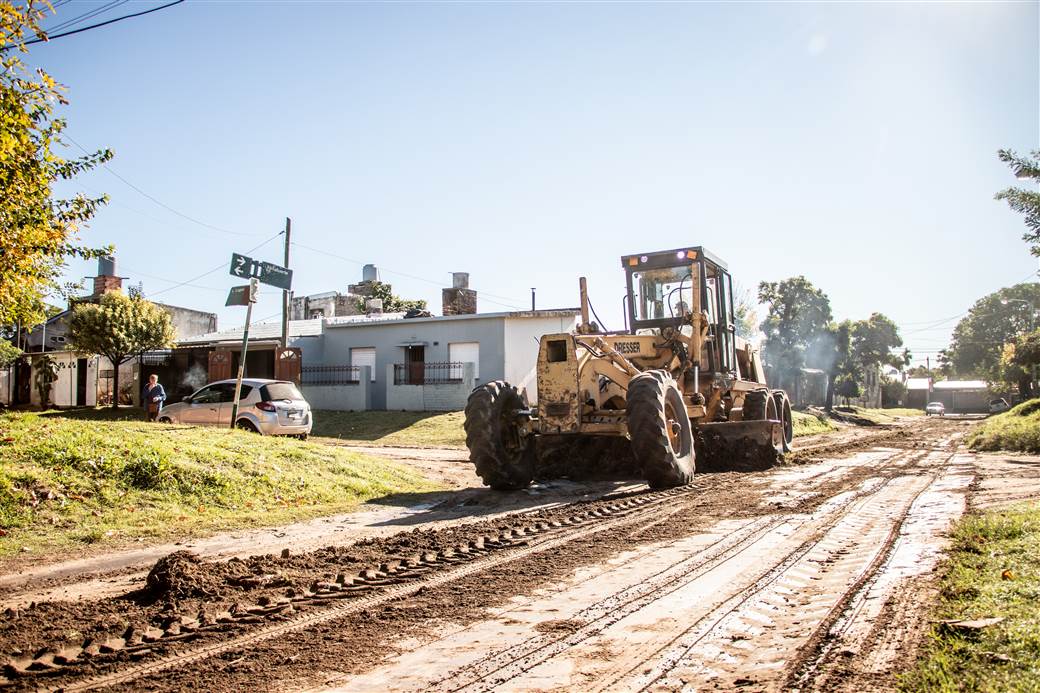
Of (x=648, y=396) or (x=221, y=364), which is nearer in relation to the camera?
(x=648, y=396)

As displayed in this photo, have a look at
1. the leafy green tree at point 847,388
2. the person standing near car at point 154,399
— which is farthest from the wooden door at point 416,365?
the leafy green tree at point 847,388

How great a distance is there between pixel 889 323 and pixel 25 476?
207 feet

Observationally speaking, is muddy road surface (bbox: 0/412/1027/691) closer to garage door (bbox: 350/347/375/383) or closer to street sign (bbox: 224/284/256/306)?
street sign (bbox: 224/284/256/306)

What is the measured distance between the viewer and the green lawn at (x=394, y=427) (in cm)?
2342

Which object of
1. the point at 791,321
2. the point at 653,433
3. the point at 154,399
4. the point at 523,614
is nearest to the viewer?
the point at 523,614

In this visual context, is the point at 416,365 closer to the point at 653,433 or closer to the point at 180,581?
the point at 653,433

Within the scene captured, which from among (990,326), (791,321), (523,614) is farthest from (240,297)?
(990,326)

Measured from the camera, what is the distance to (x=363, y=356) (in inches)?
1273

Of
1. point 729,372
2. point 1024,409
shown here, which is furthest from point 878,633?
point 1024,409

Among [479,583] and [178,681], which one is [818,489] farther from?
[178,681]

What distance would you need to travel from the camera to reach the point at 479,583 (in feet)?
17.0

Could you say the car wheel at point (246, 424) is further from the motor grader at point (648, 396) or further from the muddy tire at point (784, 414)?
the muddy tire at point (784, 414)

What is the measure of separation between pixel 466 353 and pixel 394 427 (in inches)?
202

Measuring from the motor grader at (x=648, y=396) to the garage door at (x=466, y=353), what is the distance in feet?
51.9
